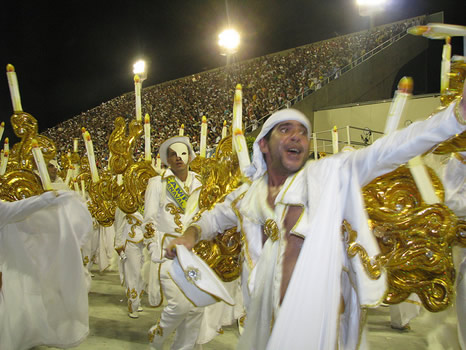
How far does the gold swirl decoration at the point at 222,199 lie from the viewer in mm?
2535

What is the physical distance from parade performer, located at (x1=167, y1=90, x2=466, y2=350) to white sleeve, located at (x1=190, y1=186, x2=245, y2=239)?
22 centimetres

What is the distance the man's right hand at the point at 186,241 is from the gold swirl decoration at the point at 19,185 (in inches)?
59.6

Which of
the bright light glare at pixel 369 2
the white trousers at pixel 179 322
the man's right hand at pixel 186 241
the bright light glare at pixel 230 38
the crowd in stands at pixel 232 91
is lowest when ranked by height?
the white trousers at pixel 179 322

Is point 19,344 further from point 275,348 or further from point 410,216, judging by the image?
point 410,216

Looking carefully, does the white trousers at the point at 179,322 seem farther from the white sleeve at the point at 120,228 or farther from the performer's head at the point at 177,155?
the white sleeve at the point at 120,228

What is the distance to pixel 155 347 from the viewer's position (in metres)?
3.41

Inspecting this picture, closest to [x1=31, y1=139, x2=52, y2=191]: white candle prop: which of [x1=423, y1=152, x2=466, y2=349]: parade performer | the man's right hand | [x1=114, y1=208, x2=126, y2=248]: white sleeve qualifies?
the man's right hand

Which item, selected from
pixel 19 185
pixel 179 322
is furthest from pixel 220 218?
pixel 19 185

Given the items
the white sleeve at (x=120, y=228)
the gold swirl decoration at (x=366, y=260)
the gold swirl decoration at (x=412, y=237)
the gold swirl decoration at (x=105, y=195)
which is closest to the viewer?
the gold swirl decoration at (x=366, y=260)

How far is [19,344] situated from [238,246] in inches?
77.9

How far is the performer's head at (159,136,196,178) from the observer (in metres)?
4.09

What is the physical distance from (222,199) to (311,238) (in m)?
1.02

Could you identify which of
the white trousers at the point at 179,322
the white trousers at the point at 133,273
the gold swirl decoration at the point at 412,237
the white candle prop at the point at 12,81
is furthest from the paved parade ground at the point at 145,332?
the white candle prop at the point at 12,81

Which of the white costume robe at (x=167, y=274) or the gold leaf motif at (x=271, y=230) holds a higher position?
the gold leaf motif at (x=271, y=230)
